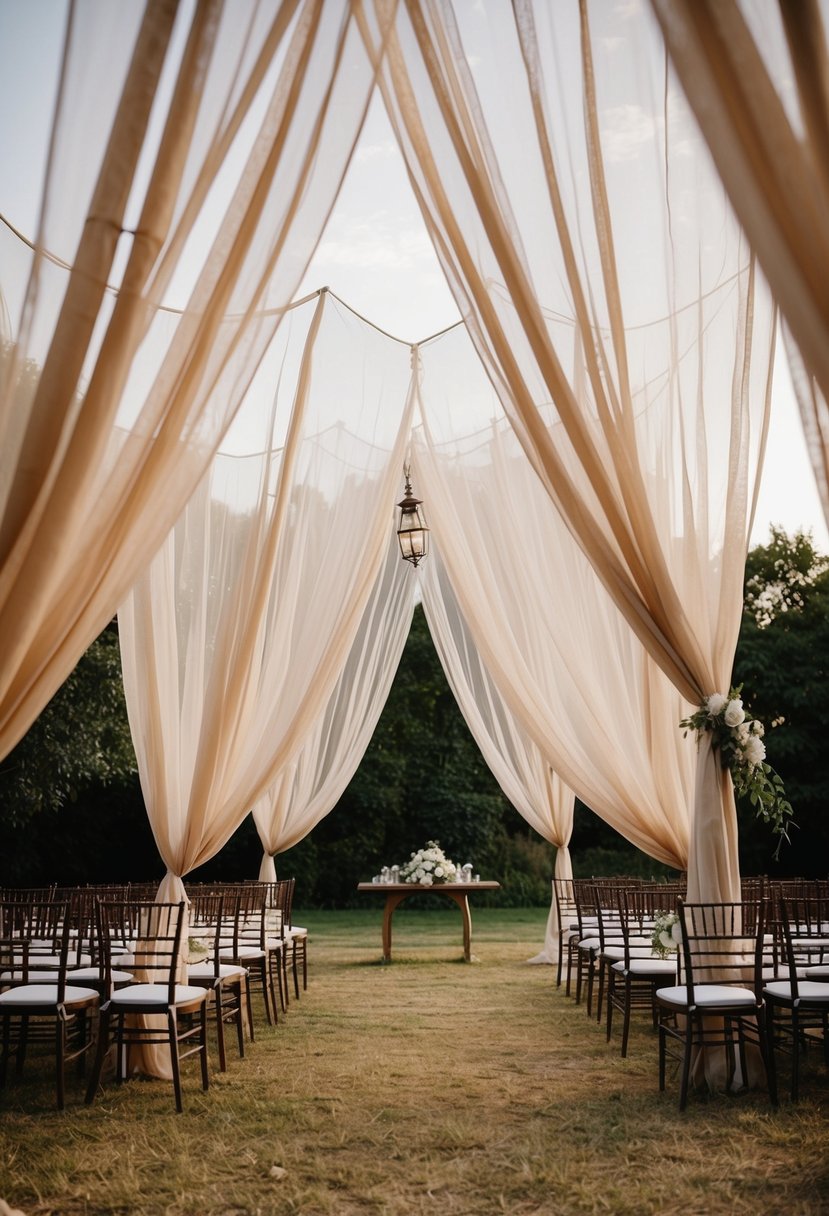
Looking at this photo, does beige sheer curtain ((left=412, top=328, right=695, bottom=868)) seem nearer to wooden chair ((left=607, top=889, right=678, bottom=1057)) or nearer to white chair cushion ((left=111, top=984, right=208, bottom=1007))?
wooden chair ((left=607, top=889, right=678, bottom=1057))

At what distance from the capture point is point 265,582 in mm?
5652

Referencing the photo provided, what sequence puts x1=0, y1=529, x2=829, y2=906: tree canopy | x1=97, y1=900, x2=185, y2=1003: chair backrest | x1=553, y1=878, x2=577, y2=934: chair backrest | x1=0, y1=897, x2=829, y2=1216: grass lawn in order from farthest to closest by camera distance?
1. x1=0, y1=529, x2=829, y2=906: tree canopy
2. x1=553, y1=878, x2=577, y2=934: chair backrest
3. x1=97, y1=900, x2=185, y2=1003: chair backrest
4. x1=0, y1=897, x2=829, y2=1216: grass lawn

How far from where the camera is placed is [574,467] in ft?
13.3

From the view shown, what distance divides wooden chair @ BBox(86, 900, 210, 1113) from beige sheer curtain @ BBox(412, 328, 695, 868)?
241 cm

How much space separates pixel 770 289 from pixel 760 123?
1.42 ft

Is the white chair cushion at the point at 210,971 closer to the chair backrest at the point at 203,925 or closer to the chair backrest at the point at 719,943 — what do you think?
the chair backrest at the point at 203,925

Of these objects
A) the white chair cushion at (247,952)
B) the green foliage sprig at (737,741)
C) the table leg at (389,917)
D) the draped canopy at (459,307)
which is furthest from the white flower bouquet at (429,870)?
the green foliage sprig at (737,741)

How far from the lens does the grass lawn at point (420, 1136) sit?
356 cm

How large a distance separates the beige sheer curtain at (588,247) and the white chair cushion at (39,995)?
3321mm

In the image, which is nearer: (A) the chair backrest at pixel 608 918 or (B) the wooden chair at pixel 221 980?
(B) the wooden chair at pixel 221 980

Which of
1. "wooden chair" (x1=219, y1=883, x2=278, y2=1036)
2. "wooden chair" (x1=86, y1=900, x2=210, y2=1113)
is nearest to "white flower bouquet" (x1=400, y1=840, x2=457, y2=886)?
"wooden chair" (x1=219, y1=883, x2=278, y2=1036)

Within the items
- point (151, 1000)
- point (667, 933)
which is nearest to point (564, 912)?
point (667, 933)

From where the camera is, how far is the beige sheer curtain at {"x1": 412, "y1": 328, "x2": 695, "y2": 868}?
18.4ft

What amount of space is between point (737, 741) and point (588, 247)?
2.44 meters
